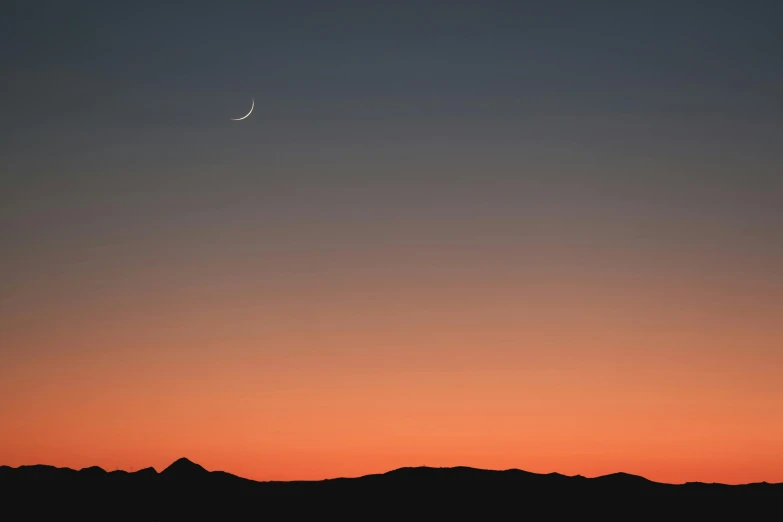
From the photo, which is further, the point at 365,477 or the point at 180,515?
the point at 365,477

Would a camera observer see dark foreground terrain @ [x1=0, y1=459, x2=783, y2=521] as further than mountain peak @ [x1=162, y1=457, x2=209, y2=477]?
No

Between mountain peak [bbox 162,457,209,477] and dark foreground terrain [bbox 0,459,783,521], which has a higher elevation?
mountain peak [bbox 162,457,209,477]

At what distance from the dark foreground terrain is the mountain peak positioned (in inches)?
35.5

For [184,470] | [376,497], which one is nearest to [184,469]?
[184,470]

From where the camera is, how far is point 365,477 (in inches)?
4193

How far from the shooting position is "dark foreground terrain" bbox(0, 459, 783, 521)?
3816 inches

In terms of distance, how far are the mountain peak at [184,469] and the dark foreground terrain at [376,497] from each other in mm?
902

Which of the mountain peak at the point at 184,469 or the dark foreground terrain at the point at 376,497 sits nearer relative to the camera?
the dark foreground terrain at the point at 376,497

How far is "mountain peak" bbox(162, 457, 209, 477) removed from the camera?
112m

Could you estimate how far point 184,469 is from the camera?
11256 cm

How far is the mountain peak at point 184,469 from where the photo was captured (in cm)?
11175

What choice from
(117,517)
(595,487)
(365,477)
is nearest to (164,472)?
(117,517)

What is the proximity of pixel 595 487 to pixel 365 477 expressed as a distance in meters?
23.7

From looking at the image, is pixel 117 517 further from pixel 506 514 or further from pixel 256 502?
A: pixel 506 514
